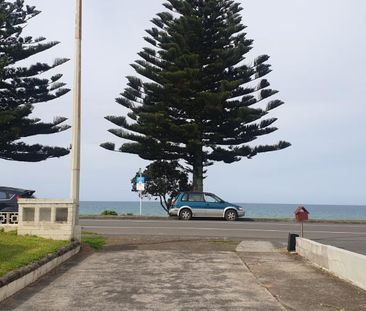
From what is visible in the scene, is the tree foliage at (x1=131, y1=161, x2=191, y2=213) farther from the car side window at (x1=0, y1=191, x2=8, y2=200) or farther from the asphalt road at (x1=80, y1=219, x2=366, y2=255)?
the car side window at (x1=0, y1=191, x2=8, y2=200)

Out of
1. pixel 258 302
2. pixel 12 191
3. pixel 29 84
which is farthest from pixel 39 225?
pixel 29 84

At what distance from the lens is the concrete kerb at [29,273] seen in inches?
300

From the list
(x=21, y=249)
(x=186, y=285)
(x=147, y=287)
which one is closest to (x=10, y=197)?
(x=21, y=249)

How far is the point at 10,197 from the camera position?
17.5 m

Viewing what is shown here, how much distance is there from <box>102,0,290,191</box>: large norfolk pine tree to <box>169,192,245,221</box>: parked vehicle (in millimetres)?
7113

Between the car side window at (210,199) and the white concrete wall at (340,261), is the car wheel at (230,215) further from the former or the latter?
the white concrete wall at (340,261)

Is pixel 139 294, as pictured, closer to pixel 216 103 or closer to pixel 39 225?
pixel 39 225

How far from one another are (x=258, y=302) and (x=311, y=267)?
361 cm

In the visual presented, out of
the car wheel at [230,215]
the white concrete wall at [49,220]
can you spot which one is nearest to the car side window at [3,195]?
the white concrete wall at [49,220]

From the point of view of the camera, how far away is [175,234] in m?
17.7

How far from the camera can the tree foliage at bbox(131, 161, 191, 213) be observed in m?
33.4

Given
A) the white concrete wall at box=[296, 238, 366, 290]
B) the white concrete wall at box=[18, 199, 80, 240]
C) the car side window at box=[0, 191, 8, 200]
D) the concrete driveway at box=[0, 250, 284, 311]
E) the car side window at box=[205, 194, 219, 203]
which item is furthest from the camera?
the car side window at box=[205, 194, 219, 203]

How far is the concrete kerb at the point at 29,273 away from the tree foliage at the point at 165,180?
2157cm

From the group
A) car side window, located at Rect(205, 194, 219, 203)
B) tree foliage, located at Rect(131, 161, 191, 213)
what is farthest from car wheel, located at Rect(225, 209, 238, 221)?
tree foliage, located at Rect(131, 161, 191, 213)
